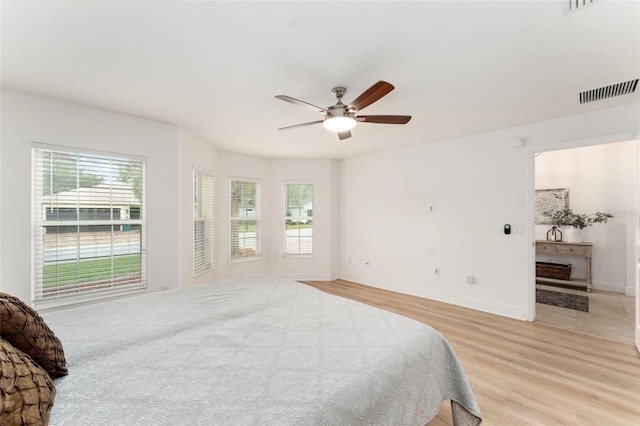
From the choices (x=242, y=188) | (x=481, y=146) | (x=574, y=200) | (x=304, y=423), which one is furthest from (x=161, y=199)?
(x=574, y=200)

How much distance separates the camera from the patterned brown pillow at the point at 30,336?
1058mm

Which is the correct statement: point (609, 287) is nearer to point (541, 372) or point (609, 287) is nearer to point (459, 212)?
point (459, 212)

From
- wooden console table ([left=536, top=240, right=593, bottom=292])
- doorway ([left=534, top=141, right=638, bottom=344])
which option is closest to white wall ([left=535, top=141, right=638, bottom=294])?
doorway ([left=534, top=141, right=638, bottom=344])

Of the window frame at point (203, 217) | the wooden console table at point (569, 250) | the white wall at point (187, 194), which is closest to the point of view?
the white wall at point (187, 194)

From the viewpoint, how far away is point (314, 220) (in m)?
5.60

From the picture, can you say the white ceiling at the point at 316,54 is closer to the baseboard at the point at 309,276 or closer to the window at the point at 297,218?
the window at the point at 297,218

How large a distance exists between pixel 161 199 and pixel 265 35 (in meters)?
2.57

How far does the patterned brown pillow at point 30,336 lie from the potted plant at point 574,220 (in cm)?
689

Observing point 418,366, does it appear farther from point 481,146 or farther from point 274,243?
point 274,243

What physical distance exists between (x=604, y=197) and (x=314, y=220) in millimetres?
5235

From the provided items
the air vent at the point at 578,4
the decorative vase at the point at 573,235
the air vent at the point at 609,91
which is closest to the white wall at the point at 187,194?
the air vent at the point at 578,4

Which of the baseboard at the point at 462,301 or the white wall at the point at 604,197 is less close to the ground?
the white wall at the point at 604,197

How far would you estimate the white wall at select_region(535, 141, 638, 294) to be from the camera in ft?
15.0

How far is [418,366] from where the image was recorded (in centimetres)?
143
